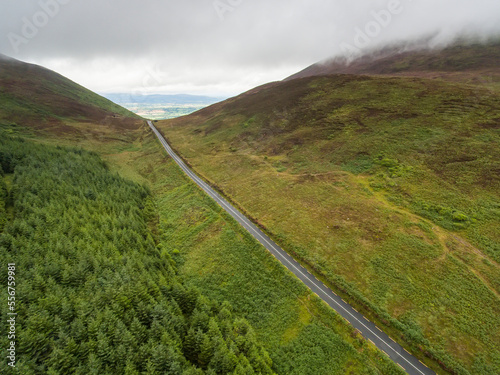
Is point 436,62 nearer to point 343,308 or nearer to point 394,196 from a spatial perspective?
point 394,196

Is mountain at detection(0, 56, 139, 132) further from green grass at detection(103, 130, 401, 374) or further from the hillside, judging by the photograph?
the hillside

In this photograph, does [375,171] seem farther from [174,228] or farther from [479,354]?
[174,228]

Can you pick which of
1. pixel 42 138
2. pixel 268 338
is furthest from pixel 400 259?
pixel 42 138

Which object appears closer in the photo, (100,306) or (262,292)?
(100,306)

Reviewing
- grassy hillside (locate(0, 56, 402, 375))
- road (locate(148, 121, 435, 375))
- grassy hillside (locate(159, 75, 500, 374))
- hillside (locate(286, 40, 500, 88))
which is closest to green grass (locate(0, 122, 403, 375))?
grassy hillside (locate(0, 56, 402, 375))

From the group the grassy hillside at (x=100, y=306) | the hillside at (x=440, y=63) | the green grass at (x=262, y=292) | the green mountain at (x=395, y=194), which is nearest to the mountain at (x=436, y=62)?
the hillside at (x=440, y=63)

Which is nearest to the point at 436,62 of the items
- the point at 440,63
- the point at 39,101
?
the point at 440,63

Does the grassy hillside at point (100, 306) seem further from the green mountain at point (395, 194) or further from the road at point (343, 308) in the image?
the green mountain at point (395, 194)
